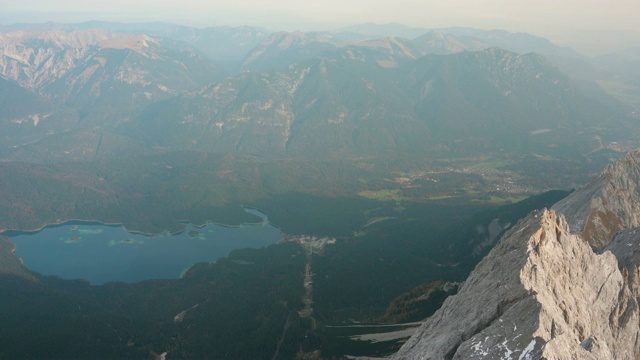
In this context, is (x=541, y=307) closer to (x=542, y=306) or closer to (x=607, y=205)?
(x=542, y=306)

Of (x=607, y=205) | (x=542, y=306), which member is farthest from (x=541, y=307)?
(x=607, y=205)

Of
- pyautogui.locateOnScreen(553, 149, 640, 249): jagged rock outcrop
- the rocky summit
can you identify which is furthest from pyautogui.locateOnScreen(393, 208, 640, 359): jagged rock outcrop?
pyautogui.locateOnScreen(553, 149, 640, 249): jagged rock outcrop

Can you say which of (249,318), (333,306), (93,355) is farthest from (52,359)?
(333,306)

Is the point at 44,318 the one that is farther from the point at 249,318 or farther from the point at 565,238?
the point at 565,238

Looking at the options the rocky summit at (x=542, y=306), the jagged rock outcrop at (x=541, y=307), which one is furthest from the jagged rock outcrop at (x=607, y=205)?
the jagged rock outcrop at (x=541, y=307)

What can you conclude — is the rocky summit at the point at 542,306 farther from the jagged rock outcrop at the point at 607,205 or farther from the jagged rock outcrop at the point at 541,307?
the jagged rock outcrop at the point at 607,205

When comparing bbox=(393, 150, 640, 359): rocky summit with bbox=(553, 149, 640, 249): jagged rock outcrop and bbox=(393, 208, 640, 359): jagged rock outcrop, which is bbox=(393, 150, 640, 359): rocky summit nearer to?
bbox=(393, 208, 640, 359): jagged rock outcrop
